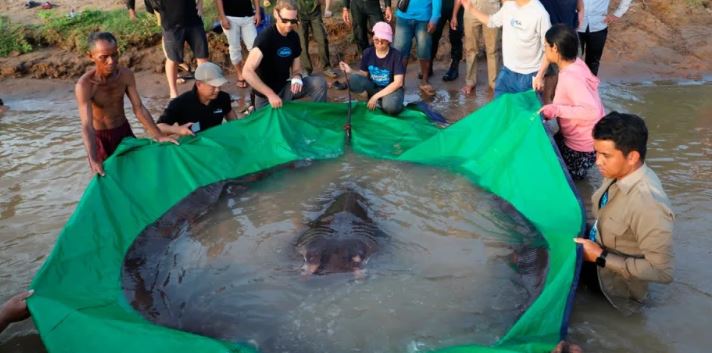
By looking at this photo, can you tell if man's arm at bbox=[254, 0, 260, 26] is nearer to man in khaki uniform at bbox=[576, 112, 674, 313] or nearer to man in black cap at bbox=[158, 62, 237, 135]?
man in black cap at bbox=[158, 62, 237, 135]

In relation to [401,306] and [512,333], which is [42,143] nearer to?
[401,306]

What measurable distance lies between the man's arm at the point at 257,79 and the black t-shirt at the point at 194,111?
13.2 inches

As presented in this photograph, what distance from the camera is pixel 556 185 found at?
13.1ft

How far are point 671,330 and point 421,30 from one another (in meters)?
5.06

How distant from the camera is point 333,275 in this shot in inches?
143

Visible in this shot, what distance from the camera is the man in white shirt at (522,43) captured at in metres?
5.40

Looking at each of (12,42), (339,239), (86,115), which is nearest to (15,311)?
(86,115)

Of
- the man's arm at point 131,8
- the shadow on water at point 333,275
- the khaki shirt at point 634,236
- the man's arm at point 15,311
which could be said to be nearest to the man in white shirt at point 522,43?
the shadow on water at point 333,275

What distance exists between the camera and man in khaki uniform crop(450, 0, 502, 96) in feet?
22.5

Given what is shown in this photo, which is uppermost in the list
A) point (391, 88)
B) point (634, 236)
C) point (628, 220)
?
point (391, 88)

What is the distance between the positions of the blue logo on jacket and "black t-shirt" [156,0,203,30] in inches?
58.8

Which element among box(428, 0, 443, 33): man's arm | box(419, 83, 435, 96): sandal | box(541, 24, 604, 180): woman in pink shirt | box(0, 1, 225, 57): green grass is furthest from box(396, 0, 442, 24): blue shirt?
box(0, 1, 225, 57): green grass

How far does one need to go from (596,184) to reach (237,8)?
476cm

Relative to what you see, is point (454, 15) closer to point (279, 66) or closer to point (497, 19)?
point (497, 19)
